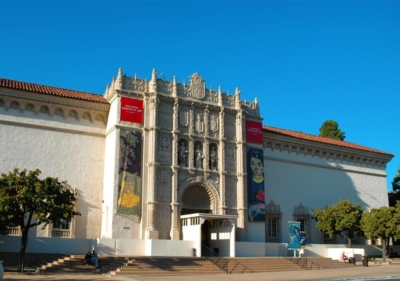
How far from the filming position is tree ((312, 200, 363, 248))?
123 feet

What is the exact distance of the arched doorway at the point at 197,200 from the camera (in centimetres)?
3356

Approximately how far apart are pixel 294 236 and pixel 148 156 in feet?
39.6

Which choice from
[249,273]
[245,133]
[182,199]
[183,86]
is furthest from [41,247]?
[245,133]

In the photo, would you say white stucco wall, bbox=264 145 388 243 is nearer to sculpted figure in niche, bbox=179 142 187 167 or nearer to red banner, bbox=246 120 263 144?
red banner, bbox=246 120 263 144

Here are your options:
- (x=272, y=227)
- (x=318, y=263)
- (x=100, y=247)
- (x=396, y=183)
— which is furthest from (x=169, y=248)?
(x=396, y=183)

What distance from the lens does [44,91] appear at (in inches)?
1250

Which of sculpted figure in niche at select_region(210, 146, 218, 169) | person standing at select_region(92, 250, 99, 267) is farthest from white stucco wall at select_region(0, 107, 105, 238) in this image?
sculpted figure in niche at select_region(210, 146, 218, 169)

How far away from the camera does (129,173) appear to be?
3083 cm

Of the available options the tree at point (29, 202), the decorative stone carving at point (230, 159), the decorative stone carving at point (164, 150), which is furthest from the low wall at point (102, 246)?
the decorative stone carving at point (230, 159)

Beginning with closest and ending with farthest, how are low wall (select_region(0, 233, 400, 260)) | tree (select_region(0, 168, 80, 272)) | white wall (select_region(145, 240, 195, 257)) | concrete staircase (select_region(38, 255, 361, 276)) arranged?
tree (select_region(0, 168, 80, 272)) → concrete staircase (select_region(38, 255, 361, 276)) → low wall (select_region(0, 233, 400, 260)) → white wall (select_region(145, 240, 195, 257))

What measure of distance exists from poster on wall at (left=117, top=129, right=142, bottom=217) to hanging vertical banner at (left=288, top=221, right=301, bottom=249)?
1114cm

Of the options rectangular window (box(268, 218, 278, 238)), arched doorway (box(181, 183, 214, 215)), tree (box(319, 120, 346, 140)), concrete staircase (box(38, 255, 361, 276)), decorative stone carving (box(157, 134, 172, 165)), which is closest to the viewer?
concrete staircase (box(38, 255, 361, 276))

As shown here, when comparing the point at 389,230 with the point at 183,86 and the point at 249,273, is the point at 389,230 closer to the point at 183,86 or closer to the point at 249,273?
the point at 249,273

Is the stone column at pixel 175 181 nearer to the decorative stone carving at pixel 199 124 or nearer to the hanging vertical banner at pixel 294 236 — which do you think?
the decorative stone carving at pixel 199 124
